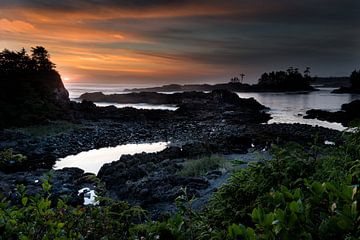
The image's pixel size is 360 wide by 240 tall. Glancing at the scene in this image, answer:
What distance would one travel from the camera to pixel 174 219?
79.7 inches

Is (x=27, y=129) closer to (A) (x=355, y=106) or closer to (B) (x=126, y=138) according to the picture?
(B) (x=126, y=138)

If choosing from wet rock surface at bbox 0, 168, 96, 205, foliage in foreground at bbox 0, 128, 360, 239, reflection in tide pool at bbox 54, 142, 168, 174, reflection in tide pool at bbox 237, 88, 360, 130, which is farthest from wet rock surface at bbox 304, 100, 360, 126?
foliage in foreground at bbox 0, 128, 360, 239

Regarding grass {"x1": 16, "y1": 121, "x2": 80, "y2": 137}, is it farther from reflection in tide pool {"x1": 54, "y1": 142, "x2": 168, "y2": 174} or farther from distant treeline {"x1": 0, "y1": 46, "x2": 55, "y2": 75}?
distant treeline {"x1": 0, "y1": 46, "x2": 55, "y2": 75}

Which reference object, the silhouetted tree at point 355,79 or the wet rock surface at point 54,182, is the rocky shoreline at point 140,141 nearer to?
the wet rock surface at point 54,182

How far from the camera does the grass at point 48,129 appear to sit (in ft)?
121

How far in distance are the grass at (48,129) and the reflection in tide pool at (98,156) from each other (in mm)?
8328

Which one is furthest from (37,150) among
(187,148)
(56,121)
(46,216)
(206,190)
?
(46,216)

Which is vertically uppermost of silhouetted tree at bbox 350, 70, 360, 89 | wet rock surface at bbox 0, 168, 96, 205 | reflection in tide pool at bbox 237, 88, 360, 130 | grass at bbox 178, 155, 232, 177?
silhouetted tree at bbox 350, 70, 360, 89

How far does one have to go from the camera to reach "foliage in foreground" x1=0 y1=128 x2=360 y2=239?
144 centimetres

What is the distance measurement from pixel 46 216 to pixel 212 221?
126 cm

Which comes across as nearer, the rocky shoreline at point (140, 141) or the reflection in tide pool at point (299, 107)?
the rocky shoreline at point (140, 141)

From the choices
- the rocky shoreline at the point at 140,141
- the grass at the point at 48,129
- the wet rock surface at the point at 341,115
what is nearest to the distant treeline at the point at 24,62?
the rocky shoreline at the point at 140,141

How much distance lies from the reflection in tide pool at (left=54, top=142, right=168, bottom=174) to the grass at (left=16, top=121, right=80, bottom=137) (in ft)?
27.3

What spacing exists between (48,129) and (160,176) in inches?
994
